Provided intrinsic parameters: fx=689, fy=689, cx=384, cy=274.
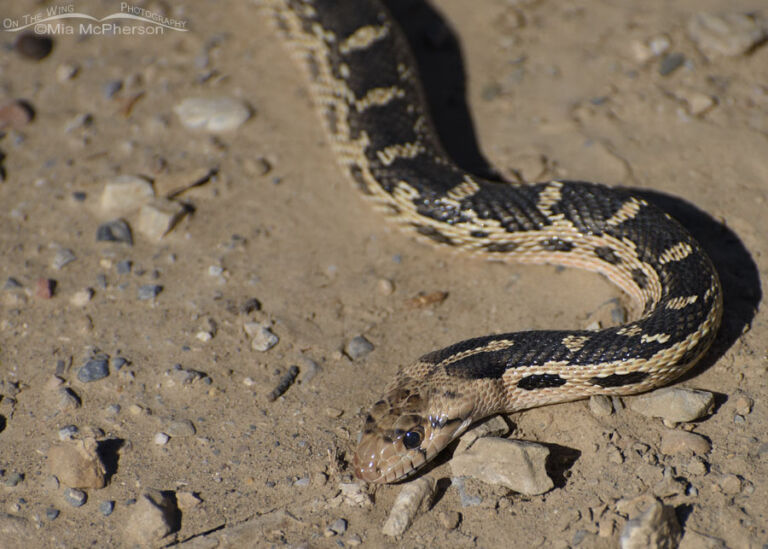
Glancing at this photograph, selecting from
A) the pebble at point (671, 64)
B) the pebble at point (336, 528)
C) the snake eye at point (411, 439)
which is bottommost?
the pebble at point (336, 528)

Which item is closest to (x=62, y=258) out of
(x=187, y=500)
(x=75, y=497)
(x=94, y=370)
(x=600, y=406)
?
(x=94, y=370)

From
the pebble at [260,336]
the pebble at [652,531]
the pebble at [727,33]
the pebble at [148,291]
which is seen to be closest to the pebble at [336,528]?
the pebble at [260,336]

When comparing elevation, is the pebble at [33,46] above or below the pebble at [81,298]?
above

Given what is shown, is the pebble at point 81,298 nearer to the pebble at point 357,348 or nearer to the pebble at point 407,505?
the pebble at point 357,348

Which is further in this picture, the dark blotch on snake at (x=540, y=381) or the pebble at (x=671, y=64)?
the pebble at (x=671, y=64)

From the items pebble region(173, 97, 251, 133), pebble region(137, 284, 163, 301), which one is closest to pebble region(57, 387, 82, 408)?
pebble region(137, 284, 163, 301)

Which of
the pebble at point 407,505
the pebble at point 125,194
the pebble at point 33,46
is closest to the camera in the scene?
the pebble at point 407,505

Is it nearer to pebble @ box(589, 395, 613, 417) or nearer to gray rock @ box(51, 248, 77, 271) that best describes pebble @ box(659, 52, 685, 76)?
pebble @ box(589, 395, 613, 417)
